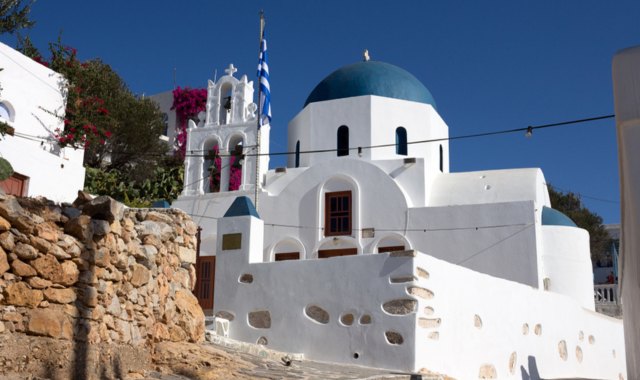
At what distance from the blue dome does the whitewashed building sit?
7.89m

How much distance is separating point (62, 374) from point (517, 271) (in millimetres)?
12700

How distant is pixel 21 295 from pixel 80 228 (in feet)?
2.62

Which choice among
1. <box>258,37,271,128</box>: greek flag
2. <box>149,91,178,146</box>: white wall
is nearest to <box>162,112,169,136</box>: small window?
<box>149,91,178,146</box>: white wall

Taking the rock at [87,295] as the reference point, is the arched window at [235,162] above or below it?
above

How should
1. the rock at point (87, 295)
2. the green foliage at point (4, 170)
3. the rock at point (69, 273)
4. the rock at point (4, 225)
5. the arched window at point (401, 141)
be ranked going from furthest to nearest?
the arched window at point (401, 141)
the green foliage at point (4, 170)
the rock at point (87, 295)
the rock at point (69, 273)
the rock at point (4, 225)

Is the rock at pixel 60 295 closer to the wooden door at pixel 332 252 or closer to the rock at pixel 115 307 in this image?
the rock at pixel 115 307

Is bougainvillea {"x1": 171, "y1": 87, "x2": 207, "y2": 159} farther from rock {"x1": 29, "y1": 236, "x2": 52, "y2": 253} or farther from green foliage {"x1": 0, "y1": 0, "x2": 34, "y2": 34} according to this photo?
rock {"x1": 29, "y1": 236, "x2": 52, "y2": 253}

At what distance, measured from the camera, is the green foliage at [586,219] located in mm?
35875

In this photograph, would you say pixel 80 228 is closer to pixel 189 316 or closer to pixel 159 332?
pixel 159 332

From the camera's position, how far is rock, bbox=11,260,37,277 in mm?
5457

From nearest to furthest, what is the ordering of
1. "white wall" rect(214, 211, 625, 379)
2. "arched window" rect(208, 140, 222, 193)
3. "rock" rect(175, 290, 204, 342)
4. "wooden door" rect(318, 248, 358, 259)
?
"rock" rect(175, 290, 204, 342) < "white wall" rect(214, 211, 625, 379) < "wooden door" rect(318, 248, 358, 259) < "arched window" rect(208, 140, 222, 193)

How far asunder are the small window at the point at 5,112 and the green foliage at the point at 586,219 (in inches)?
1143

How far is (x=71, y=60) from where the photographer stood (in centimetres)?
1758

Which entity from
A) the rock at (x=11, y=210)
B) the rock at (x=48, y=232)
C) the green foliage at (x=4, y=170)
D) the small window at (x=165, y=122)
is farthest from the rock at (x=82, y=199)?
the small window at (x=165, y=122)
